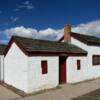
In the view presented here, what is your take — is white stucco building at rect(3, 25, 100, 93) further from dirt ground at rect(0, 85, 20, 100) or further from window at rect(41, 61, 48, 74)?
dirt ground at rect(0, 85, 20, 100)

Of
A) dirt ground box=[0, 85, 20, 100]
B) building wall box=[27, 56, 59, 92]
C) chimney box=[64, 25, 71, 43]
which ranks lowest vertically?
dirt ground box=[0, 85, 20, 100]

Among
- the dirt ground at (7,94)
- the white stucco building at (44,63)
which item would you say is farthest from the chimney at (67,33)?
the dirt ground at (7,94)

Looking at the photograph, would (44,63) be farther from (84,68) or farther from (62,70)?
(84,68)

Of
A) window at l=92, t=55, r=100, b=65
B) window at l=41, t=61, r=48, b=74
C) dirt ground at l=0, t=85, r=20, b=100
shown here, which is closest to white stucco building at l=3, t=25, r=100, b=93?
window at l=41, t=61, r=48, b=74

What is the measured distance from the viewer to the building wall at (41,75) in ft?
54.3

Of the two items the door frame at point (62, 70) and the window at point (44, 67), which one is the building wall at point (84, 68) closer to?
the door frame at point (62, 70)

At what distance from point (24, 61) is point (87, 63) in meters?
9.78

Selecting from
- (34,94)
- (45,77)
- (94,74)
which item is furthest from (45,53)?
(94,74)

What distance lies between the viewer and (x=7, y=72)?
19484 mm

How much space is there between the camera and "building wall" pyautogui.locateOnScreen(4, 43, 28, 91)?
1666cm

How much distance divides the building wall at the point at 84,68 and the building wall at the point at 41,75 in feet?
8.15

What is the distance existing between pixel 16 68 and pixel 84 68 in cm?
887

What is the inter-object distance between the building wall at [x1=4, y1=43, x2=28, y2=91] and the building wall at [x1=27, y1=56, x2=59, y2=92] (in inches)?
17.6

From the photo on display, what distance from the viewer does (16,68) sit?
58.3ft
